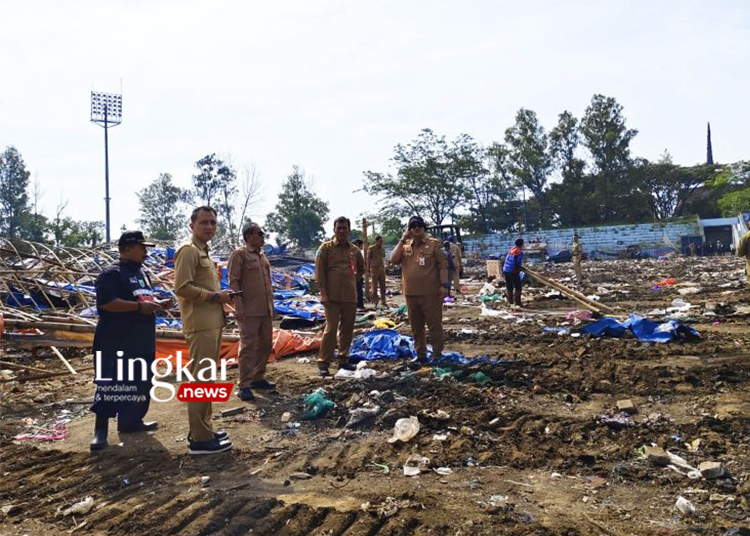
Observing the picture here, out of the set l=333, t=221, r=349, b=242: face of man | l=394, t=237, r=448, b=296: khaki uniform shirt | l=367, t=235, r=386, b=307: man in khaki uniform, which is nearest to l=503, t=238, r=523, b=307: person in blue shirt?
l=367, t=235, r=386, b=307: man in khaki uniform

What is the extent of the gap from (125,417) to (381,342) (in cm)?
341


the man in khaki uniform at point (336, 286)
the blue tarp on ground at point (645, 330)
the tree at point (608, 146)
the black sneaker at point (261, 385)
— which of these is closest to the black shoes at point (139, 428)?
the black sneaker at point (261, 385)

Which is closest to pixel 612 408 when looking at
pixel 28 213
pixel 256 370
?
pixel 256 370

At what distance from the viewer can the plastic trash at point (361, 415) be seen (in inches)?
167

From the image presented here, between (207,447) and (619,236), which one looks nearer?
(207,447)

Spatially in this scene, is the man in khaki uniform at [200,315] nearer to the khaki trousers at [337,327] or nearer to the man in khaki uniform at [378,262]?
the khaki trousers at [337,327]

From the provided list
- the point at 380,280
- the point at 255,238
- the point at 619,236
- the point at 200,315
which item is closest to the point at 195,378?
the point at 200,315

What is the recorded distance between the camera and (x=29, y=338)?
6559 millimetres

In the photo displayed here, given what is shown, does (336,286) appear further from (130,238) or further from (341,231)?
(130,238)

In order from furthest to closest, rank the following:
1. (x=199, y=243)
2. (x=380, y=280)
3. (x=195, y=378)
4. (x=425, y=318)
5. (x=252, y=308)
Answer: (x=380, y=280)
(x=425, y=318)
(x=252, y=308)
(x=199, y=243)
(x=195, y=378)

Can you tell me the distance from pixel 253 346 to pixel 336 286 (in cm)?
114

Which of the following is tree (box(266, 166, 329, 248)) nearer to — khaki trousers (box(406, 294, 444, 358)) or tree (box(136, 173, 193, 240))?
tree (box(136, 173, 193, 240))

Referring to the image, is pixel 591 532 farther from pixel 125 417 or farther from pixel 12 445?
pixel 12 445

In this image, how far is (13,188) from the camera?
4384 cm
